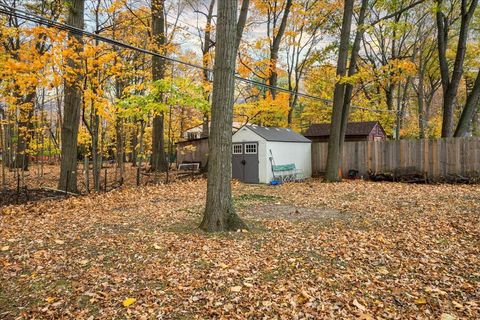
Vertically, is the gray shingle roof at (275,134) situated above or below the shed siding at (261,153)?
above

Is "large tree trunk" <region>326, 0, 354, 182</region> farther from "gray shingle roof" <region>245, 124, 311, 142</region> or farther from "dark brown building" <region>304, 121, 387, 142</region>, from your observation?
"dark brown building" <region>304, 121, 387, 142</region>

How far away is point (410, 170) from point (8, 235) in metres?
14.6

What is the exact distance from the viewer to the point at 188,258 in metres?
4.36

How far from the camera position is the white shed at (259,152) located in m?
14.1

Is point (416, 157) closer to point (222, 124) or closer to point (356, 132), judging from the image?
point (356, 132)

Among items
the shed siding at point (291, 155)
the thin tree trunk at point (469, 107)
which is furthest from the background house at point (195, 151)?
the thin tree trunk at point (469, 107)

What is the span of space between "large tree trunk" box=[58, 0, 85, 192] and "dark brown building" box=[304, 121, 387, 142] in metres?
16.2

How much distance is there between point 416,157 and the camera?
14164mm

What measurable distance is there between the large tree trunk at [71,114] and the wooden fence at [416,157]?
1187 cm

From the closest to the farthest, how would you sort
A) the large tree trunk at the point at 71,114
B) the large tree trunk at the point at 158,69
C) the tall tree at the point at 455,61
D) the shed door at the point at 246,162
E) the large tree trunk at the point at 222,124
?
the large tree trunk at the point at 222,124
the large tree trunk at the point at 71,114
the tall tree at the point at 455,61
the shed door at the point at 246,162
the large tree trunk at the point at 158,69

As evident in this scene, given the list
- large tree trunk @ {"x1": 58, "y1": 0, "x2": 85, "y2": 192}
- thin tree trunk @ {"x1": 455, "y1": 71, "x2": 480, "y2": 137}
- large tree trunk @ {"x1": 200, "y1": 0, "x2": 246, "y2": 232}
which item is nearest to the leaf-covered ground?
large tree trunk @ {"x1": 200, "y1": 0, "x2": 246, "y2": 232}

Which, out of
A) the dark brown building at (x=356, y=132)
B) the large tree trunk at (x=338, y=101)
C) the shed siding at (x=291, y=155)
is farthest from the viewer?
the dark brown building at (x=356, y=132)

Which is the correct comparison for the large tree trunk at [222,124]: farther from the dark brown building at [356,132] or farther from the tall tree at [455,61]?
the dark brown building at [356,132]

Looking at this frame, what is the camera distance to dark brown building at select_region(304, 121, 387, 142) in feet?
67.7
